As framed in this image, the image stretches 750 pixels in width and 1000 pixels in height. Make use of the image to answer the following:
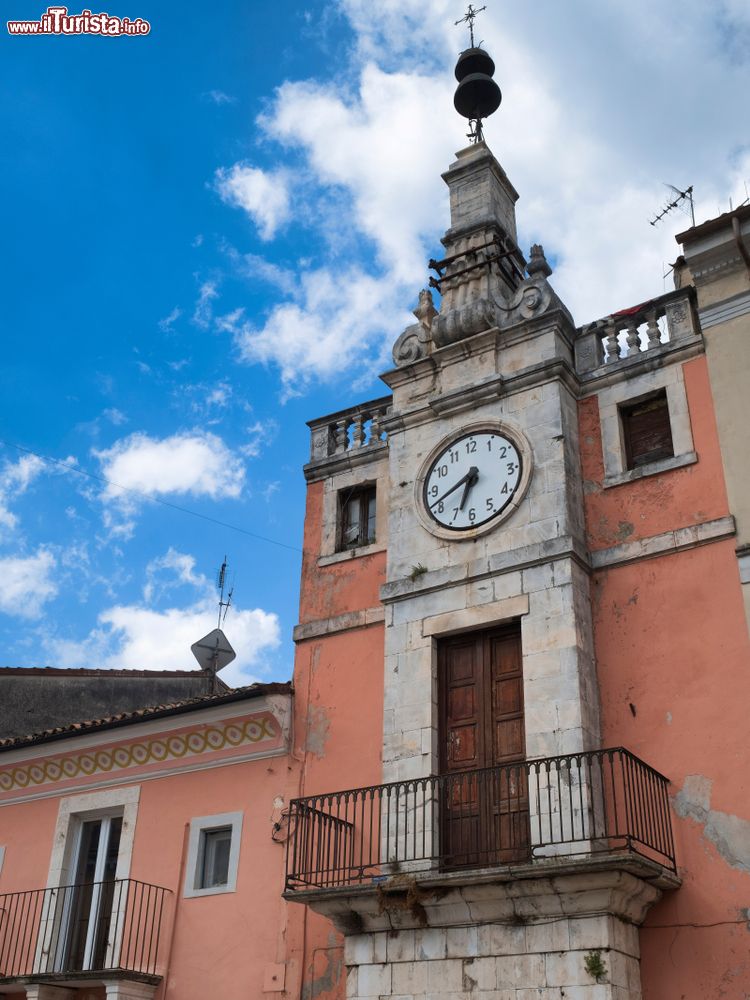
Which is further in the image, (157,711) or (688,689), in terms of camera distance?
(157,711)

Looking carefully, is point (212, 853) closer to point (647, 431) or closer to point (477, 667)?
point (477, 667)

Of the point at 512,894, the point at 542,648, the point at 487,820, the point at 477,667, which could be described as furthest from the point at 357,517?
the point at 512,894

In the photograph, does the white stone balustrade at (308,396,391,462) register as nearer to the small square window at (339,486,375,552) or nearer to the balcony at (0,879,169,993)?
the small square window at (339,486,375,552)

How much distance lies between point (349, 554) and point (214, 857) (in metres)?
3.99

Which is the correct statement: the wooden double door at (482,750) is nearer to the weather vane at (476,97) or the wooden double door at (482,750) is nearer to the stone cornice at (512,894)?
the stone cornice at (512,894)

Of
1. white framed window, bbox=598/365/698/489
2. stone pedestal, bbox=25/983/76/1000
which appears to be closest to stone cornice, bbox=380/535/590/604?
white framed window, bbox=598/365/698/489

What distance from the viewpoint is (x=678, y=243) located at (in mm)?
12703

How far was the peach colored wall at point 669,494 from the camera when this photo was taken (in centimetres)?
1174

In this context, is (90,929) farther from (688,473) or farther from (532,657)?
(688,473)

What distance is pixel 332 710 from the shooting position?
1344cm

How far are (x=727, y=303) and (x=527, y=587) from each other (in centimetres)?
378

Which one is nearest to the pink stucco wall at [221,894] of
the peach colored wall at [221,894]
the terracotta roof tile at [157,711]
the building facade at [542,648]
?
the peach colored wall at [221,894]

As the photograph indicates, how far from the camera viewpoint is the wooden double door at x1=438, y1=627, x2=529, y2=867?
11219mm

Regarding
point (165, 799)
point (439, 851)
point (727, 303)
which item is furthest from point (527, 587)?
point (165, 799)
